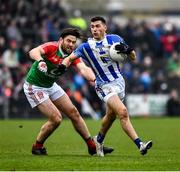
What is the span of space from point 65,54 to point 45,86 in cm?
73

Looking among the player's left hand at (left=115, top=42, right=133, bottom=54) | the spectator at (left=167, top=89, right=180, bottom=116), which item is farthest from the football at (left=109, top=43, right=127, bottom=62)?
the spectator at (left=167, top=89, right=180, bottom=116)

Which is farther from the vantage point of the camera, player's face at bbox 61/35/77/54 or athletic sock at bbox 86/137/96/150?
athletic sock at bbox 86/137/96/150

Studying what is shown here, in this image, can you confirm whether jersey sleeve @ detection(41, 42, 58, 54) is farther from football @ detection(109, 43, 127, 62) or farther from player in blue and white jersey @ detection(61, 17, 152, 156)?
football @ detection(109, 43, 127, 62)

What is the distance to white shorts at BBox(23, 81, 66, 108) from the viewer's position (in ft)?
54.9

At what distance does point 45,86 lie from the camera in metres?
16.8

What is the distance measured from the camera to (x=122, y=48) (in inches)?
627

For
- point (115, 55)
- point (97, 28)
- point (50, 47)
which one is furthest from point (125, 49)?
point (50, 47)

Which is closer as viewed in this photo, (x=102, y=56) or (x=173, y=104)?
(x=102, y=56)

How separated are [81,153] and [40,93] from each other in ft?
5.10

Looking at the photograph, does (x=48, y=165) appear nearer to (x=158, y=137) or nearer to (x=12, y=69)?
(x=158, y=137)

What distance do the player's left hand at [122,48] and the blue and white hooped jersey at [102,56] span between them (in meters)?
0.39

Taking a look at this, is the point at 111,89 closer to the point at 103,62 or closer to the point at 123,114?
the point at 103,62

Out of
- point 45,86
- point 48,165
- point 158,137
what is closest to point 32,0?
point 158,137

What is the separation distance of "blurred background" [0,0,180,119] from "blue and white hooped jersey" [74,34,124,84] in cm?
1625
